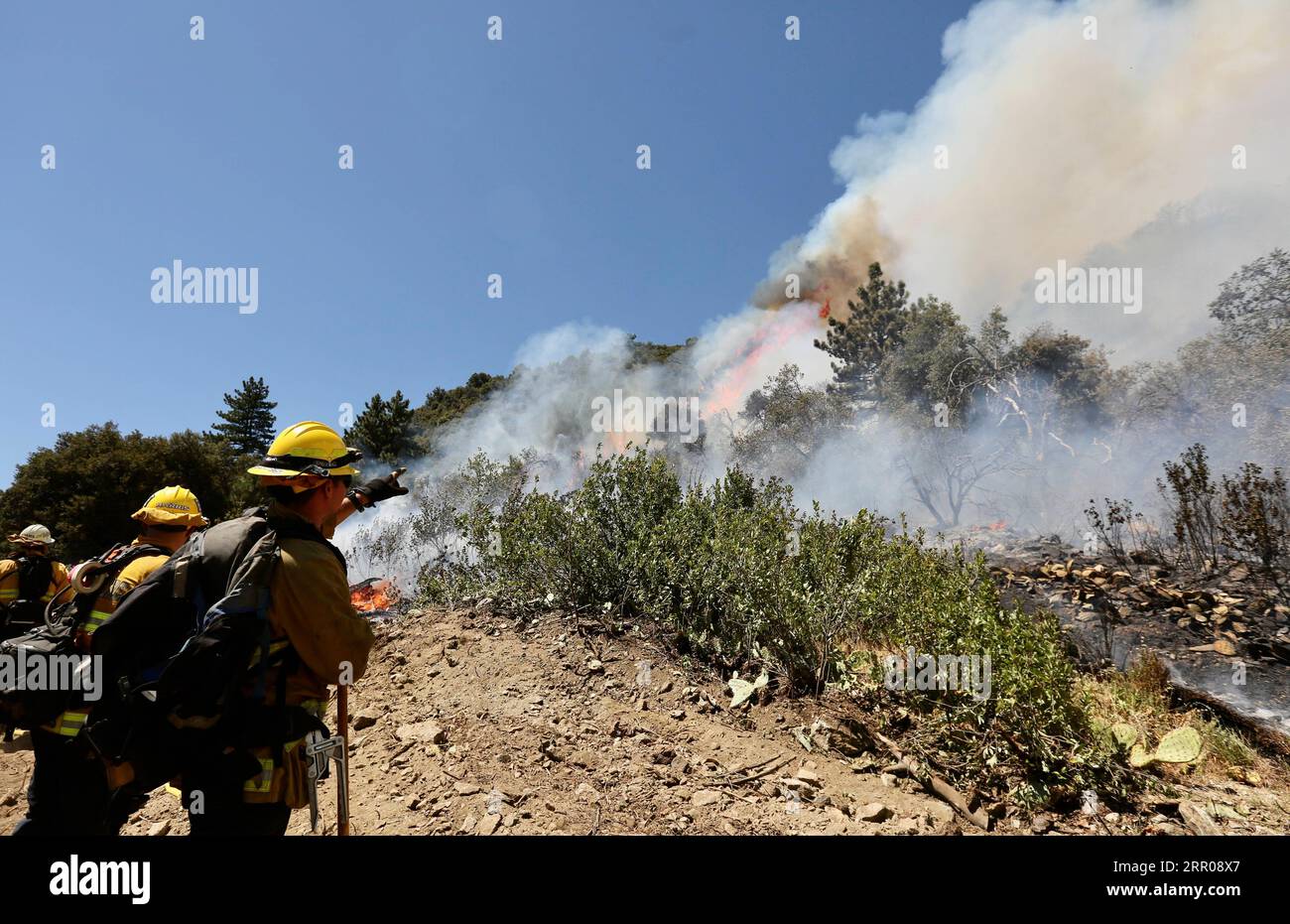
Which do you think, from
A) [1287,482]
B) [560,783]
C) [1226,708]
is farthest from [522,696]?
[1287,482]

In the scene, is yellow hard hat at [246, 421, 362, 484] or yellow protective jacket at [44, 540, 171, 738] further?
yellow protective jacket at [44, 540, 171, 738]

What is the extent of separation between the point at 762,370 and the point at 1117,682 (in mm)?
34379

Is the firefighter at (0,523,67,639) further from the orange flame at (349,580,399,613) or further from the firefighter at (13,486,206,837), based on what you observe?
the orange flame at (349,580,399,613)

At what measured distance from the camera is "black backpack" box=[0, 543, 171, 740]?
2457 millimetres

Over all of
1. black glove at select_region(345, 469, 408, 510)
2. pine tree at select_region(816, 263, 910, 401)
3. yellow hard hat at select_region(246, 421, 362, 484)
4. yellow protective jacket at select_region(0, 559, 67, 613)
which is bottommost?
yellow protective jacket at select_region(0, 559, 67, 613)

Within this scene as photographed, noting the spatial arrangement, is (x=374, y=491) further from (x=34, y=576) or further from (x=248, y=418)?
(x=248, y=418)

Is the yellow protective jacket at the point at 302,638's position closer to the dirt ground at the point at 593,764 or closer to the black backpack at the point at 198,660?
the black backpack at the point at 198,660

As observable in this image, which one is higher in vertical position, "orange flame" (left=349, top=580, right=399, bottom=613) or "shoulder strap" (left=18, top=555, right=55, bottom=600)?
"shoulder strap" (left=18, top=555, right=55, bottom=600)

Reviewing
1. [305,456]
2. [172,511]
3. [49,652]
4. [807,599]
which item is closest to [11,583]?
[172,511]

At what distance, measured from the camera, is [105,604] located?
2.65 meters

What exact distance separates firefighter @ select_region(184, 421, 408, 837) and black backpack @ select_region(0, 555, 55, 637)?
4.02 meters

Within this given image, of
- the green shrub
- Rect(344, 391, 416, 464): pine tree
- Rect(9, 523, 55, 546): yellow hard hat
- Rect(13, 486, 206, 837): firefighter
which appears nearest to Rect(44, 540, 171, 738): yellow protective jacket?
Rect(13, 486, 206, 837): firefighter

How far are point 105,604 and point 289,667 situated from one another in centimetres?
133

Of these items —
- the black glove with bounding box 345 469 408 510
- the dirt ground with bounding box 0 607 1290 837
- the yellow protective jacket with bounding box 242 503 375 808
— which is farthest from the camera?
the dirt ground with bounding box 0 607 1290 837
